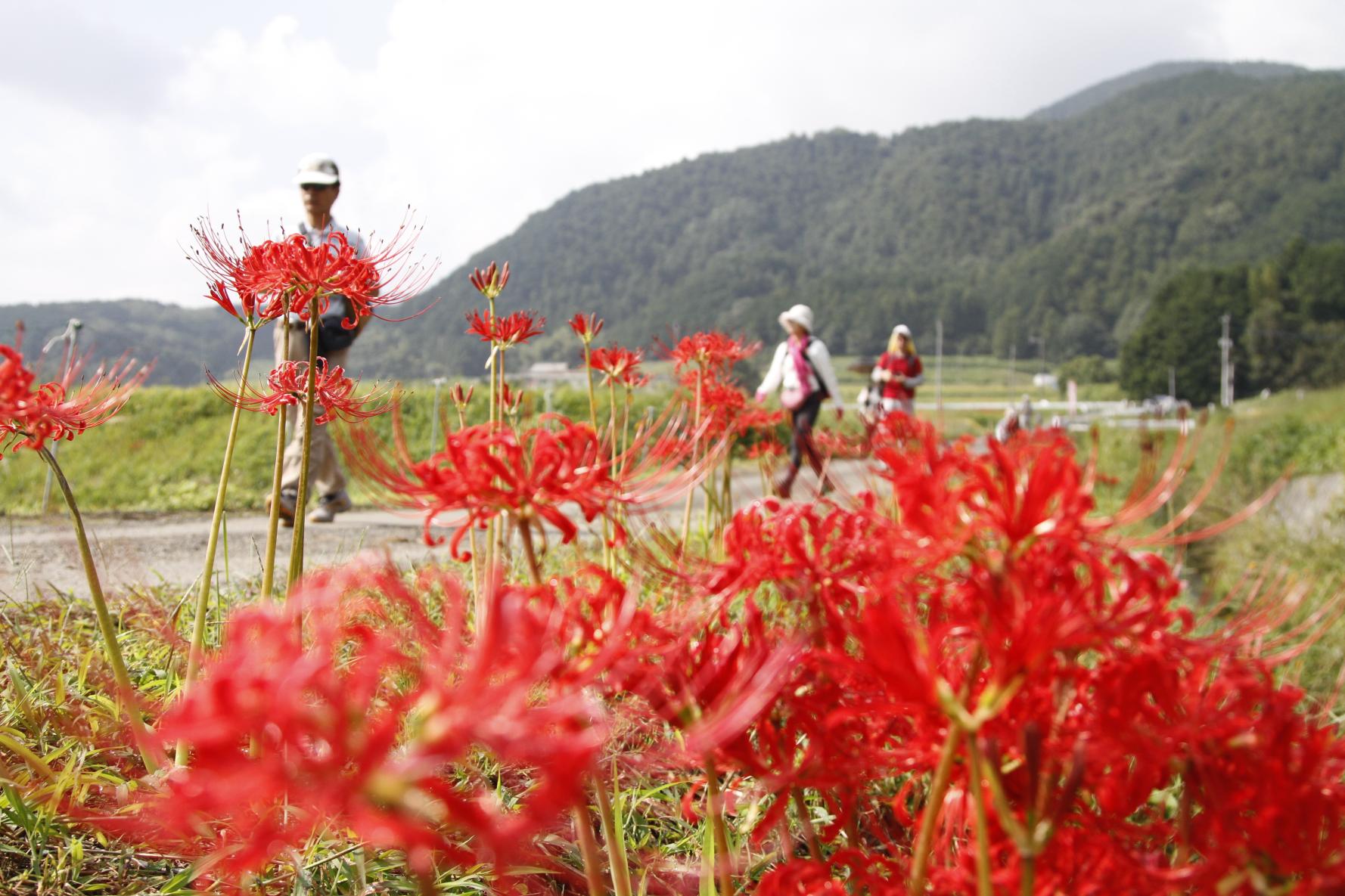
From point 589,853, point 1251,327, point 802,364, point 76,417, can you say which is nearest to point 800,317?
point 802,364

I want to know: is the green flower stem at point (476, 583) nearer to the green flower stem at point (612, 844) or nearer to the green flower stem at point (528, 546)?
the green flower stem at point (528, 546)

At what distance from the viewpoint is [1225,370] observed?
2434 inches

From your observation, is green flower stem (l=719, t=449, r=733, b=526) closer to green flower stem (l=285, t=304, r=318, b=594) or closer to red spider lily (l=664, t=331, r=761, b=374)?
red spider lily (l=664, t=331, r=761, b=374)

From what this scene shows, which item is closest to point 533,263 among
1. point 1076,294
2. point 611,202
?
point 611,202

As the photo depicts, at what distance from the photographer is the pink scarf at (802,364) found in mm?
7996

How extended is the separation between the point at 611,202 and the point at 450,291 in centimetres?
4710

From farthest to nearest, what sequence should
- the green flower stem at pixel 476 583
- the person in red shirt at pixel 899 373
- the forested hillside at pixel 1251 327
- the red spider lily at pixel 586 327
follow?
the forested hillside at pixel 1251 327 → the person in red shirt at pixel 899 373 → the red spider lily at pixel 586 327 → the green flower stem at pixel 476 583

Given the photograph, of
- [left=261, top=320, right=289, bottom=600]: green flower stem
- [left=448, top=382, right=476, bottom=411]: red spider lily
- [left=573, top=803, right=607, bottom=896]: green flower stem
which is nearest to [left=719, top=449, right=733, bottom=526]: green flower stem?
[left=448, top=382, right=476, bottom=411]: red spider lily

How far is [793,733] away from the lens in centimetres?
121

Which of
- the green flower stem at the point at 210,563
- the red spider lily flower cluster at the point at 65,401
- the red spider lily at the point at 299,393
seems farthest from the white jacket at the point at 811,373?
the red spider lily flower cluster at the point at 65,401

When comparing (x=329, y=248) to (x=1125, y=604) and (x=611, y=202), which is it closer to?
(x=1125, y=604)

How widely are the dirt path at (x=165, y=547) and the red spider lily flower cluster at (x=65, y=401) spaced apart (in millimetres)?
1291

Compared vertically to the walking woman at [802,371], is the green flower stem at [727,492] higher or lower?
lower

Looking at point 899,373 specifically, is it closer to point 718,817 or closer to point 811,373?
point 811,373
